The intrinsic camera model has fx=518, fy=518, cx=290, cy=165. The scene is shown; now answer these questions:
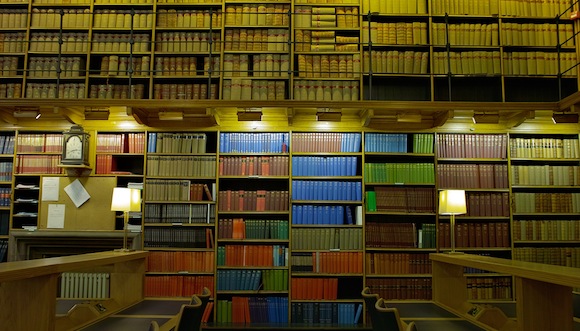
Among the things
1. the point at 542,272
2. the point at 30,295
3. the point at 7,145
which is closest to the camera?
the point at 542,272

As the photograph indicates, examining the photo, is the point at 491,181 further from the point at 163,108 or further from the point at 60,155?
the point at 60,155

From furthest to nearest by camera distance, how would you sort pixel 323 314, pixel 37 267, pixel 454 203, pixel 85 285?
pixel 85 285 → pixel 323 314 → pixel 454 203 → pixel 37 267

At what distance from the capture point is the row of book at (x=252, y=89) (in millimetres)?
5691

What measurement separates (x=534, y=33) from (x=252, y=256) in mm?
4057

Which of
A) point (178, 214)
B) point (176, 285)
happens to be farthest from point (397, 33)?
point (176, 285)

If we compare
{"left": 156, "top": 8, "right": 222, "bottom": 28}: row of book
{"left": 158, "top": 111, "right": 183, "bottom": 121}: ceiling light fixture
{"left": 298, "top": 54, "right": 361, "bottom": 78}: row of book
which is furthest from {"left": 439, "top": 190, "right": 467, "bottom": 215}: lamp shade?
{"left": 156, "top": 8, "right": 222, "bottom": 28}: row of book

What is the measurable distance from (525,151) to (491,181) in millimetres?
521

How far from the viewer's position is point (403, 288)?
552 centimetres

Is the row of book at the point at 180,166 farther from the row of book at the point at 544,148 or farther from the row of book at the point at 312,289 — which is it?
the row of book at the point at 544,148

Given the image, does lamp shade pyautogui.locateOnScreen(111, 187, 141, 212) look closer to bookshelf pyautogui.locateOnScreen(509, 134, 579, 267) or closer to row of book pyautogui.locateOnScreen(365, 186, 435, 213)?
row of book pyautogui.locateOnScreen(365, 186, 435, 213)

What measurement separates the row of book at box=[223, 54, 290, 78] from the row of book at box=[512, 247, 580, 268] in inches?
127

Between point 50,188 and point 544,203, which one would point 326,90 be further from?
point 50,188

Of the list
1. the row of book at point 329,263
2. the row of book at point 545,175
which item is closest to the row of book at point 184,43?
the row of book at point 329,263

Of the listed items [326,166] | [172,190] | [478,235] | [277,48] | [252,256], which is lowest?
[252,256]
